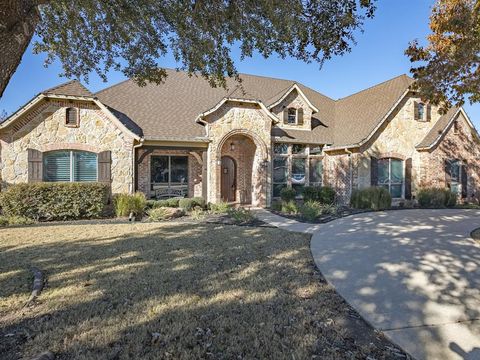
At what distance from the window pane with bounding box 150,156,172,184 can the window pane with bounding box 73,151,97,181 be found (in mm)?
2884

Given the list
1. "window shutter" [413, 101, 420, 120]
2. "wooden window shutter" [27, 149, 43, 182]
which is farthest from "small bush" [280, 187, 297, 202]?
"wooden window shutter" [27, 149, 43, 182]

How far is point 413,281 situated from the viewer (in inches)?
196

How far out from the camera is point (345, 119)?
65.1ft

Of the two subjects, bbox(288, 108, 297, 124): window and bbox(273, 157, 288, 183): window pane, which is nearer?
bbox(273, 157, 288, 183): window pane

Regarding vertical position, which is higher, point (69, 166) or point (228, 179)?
point (69, 166)

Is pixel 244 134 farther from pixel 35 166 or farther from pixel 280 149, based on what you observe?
pixel 35 166

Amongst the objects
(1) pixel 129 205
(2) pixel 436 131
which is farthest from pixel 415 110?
(1) pixel 129 205

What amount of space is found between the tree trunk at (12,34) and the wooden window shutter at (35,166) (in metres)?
11.2

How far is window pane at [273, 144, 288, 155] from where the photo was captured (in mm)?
17109

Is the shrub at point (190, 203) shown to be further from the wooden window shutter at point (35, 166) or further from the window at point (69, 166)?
the wooden window shutter at point (35, 166)

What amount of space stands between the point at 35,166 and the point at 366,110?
18.7m

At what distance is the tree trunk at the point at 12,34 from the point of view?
10.3ft

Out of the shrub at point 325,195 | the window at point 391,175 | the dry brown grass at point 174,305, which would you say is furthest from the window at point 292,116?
the dry brown grass at point 174,305

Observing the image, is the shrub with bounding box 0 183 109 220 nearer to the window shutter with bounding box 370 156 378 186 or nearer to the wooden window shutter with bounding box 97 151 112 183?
the wooden window shutter with bounding box 97 151 112 183
